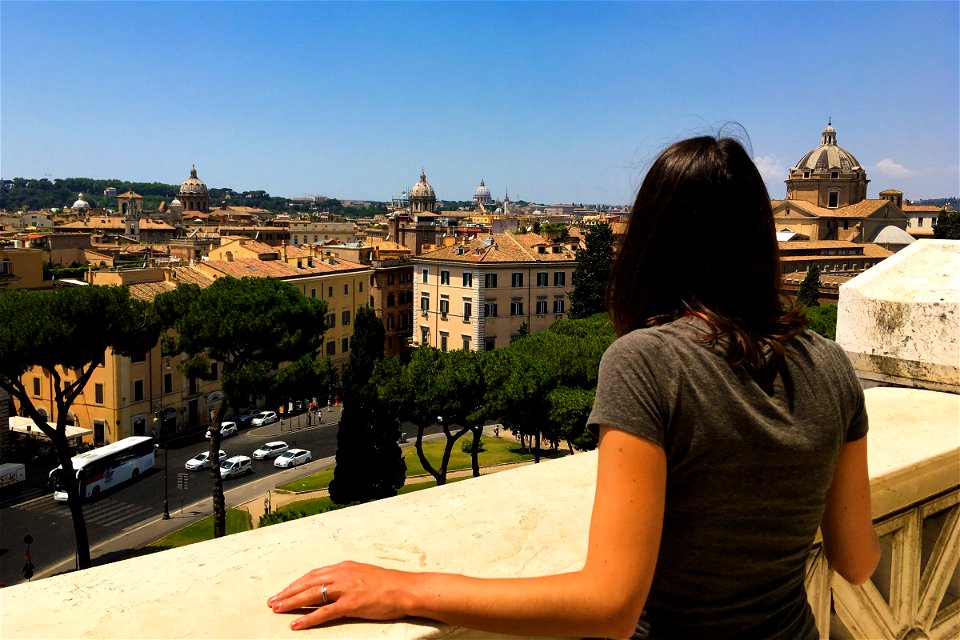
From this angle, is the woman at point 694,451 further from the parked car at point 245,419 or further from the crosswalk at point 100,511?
the parked car at point 245,419

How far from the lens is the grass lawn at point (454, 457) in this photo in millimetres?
24141

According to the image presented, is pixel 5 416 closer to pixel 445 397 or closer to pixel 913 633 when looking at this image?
pixel 445 397

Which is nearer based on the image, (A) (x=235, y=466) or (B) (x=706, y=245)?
(B) (x=706, y=245)

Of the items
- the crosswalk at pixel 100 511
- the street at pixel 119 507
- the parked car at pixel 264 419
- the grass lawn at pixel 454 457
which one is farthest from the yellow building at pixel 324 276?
the crosswalk at pixel 100 511

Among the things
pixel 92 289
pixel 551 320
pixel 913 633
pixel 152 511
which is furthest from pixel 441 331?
pixel 913 633

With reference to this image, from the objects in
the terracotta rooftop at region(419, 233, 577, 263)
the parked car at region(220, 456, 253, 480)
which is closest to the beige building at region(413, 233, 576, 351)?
the terracotta rooftop at region(419, 233, 577, 263)

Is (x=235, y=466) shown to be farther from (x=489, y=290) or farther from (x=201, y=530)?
(x=489, y=290)

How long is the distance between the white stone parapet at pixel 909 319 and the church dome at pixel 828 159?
7181 cm

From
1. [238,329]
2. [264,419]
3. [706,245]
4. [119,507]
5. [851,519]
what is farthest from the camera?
[264,419]

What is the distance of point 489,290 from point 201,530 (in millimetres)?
22138

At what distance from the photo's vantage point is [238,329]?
2130 centimetres

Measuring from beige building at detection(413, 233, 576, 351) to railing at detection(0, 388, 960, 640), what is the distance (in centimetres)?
3734

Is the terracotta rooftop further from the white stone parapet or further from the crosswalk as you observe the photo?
the white stone parapet

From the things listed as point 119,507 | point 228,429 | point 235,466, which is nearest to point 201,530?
point 119,507
